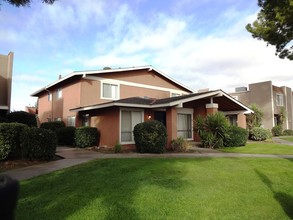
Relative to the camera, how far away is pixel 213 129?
1641 centimetres

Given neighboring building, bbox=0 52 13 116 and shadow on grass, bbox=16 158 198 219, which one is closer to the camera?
shadow on grass, bbox=16 158 198 219

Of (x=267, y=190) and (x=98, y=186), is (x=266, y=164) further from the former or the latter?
(x=98, y=186)

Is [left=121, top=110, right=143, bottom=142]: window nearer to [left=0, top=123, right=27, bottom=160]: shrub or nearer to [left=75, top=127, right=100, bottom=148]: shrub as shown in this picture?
[left=75, top=127, right=100, bottom=148]: shrub

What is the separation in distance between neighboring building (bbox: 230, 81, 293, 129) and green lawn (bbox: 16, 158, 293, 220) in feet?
89.5

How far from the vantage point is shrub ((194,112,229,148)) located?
16.0 meters

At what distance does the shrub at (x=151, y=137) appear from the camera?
13234 mm

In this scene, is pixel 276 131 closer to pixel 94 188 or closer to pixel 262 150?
pixel 262 150

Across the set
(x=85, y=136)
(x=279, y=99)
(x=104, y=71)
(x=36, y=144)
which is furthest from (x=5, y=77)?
(x=279, y=99)

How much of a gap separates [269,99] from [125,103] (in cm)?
2600

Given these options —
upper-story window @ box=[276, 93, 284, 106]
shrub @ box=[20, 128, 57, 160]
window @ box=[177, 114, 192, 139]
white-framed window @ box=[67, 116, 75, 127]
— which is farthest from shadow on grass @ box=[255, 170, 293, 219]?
upper-story window @ box=[276, 93, 284, 106]

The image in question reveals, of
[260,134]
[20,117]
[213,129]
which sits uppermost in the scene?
[20,117]

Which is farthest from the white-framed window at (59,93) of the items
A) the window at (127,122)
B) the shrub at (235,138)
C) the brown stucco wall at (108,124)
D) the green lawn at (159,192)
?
the shrub at (235,138)

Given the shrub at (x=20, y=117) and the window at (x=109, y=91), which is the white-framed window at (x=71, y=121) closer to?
the window at (x=109, y=91)

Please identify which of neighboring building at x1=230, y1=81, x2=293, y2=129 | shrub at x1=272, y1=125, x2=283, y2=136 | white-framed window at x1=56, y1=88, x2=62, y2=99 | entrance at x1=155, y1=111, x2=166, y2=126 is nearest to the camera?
entrance at x1=155, y1=111, x2=166, y2=126
